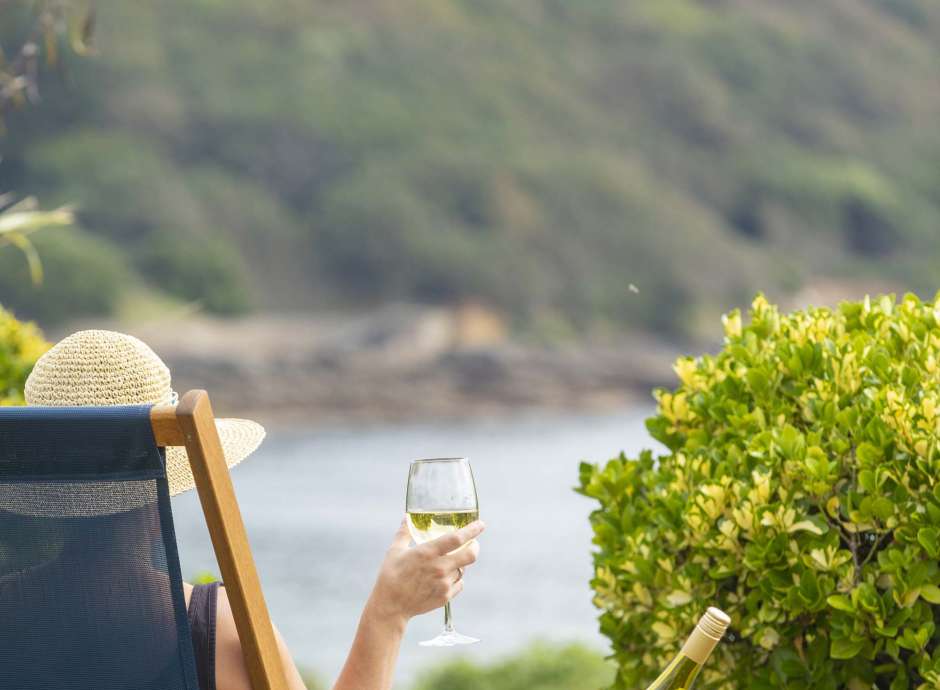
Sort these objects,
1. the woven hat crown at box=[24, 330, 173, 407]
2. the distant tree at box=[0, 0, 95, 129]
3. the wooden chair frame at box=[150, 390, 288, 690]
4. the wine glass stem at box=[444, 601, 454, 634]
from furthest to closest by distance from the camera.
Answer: the distant tree at box=[0, 0, 95, 129], the wine glass stem at box=[444, 601, 454, 634], the woven hat crown at box=[24, 330, 173, 407], the wooden chair frame at box=[150, 390, 288, 690]

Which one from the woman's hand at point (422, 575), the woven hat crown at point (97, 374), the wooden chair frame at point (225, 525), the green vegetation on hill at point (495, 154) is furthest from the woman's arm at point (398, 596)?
the green vegetation on hill at point (495, 154)

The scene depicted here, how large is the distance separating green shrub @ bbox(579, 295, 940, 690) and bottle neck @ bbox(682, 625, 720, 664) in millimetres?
595

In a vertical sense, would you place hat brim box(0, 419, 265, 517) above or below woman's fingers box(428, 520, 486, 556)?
above

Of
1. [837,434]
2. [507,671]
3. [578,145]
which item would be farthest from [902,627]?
[578,145]

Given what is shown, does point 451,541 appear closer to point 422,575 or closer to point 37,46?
point 422,575

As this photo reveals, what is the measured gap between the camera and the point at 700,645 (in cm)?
145

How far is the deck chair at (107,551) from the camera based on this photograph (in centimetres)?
135

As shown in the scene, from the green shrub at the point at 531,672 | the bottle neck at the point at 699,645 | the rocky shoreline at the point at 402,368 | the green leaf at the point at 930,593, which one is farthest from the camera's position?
the rocky shoreline at the point at 402,368

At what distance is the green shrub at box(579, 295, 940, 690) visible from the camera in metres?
1.99

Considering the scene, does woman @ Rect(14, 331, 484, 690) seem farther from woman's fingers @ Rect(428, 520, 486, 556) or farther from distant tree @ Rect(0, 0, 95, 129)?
distant tree @ Rect(0, 0, 95, 129)

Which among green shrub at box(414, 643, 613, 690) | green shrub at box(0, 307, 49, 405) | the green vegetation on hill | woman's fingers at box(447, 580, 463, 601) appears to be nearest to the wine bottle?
woman's fingers at box(447, 580, 463, 601)

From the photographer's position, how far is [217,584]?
152cm

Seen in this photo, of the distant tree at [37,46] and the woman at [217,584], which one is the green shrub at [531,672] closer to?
the distant tree at [37,46]

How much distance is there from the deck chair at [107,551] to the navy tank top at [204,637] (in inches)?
2.0
